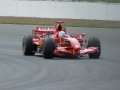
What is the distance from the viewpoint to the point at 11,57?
2081 cm

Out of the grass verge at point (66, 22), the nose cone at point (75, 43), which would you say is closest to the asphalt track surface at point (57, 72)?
the nose cone at point (75, 43)

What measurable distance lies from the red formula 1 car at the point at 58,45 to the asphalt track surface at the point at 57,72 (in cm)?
25

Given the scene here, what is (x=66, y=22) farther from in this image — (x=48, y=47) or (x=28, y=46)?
(x=48, y=47)

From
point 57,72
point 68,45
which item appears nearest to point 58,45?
point 68,45

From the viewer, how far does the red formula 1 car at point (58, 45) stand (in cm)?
2033

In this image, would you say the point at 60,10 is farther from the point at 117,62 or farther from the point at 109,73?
the point at 109,73

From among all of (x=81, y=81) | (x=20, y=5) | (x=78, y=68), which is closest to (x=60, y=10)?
(x=20, y=5)

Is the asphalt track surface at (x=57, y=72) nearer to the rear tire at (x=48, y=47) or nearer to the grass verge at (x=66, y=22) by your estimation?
the rear tire at (x=48, y=47)

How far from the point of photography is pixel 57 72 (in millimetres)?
16453

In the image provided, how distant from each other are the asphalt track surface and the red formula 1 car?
25 centimetres

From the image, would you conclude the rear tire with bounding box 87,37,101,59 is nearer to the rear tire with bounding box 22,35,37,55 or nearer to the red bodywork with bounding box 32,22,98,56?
the red bodywork with bounding box 32,22,98,56

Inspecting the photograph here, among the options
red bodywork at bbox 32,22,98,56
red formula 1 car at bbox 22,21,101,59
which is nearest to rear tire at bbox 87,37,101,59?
red formula 1 car at bbox 22,21,101,59

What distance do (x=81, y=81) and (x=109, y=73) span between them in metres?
1.92

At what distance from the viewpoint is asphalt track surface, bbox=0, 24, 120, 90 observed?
45.4 ft
